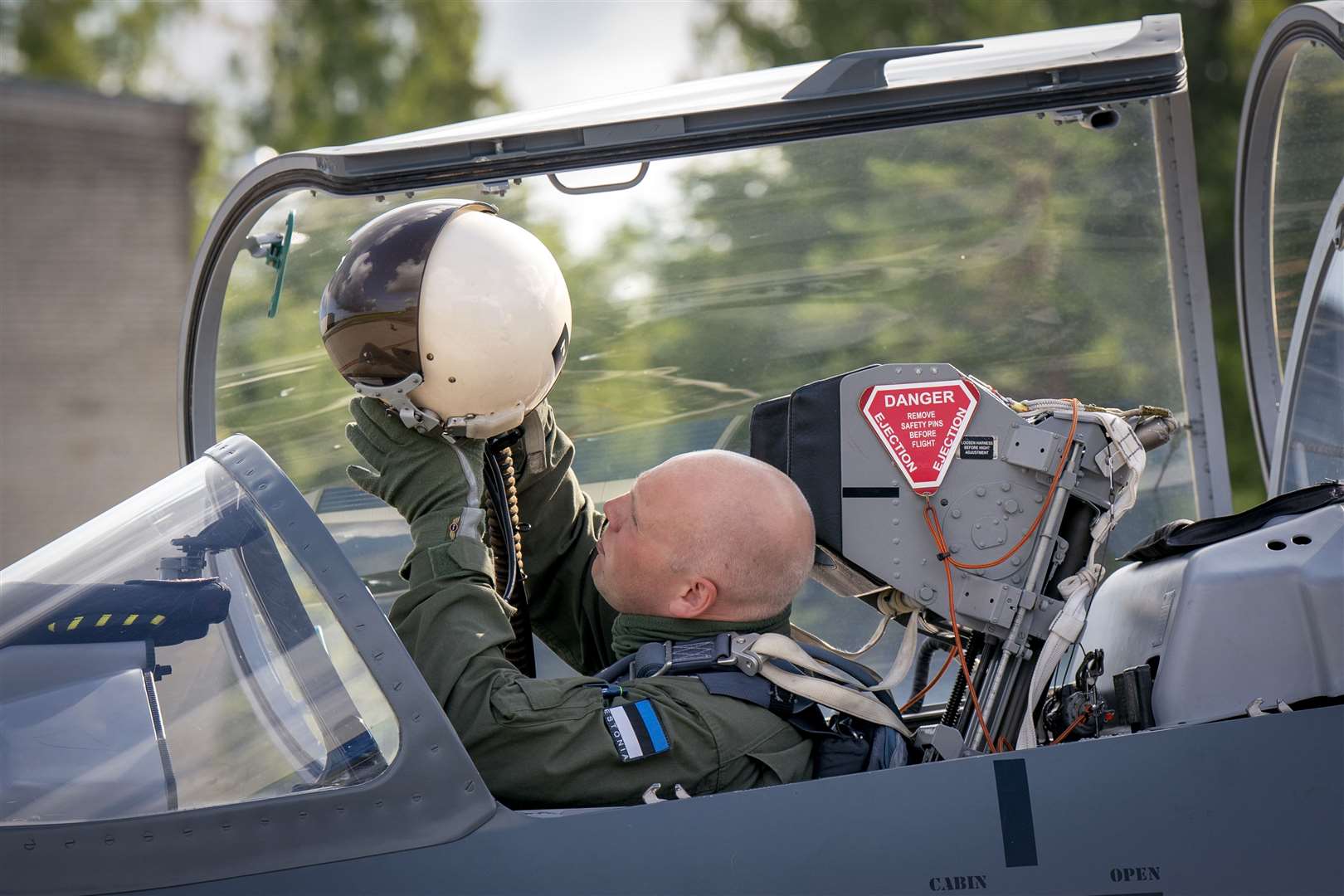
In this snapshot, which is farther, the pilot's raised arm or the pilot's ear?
the pilot's ear

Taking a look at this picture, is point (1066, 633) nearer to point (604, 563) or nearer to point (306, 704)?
point (604, 563)

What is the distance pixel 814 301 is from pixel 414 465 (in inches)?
45.7

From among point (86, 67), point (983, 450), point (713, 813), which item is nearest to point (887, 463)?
point (983, 450)

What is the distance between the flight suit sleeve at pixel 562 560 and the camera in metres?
2.40

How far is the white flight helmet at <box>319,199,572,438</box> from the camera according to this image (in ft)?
6.27

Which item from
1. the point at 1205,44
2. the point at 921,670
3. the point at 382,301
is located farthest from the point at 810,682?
the point at 1205,44

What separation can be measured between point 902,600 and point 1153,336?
3.55ft

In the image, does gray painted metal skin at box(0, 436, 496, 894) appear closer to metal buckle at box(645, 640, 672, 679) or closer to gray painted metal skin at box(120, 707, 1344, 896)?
gray painted metal skin at box(120, 707, 1344, 896)

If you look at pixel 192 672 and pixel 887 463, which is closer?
pixel 192 672

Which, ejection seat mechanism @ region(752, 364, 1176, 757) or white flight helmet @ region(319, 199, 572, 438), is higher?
white flight helmet @ region(319, 199, 572, 438)

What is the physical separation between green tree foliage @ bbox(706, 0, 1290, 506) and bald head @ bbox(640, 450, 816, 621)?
7749 mm

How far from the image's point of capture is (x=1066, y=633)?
74.1 inches

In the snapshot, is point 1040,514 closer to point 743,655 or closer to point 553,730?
point 743,655

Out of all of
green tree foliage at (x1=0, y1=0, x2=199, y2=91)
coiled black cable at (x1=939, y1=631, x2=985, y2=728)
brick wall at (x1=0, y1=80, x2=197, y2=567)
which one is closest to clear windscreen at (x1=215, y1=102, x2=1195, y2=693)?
coiled black cable at (x1=939, y1=631, x2=985, y2=728)
